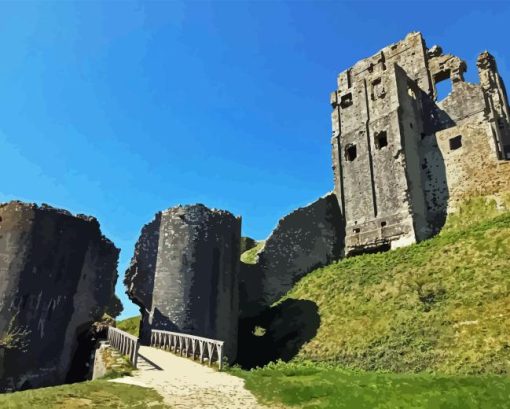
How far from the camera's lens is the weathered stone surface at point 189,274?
21.8 meters

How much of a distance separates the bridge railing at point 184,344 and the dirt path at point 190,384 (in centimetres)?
80

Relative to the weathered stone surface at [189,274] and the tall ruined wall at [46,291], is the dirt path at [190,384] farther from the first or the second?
the tall ruined wall at [46,291]

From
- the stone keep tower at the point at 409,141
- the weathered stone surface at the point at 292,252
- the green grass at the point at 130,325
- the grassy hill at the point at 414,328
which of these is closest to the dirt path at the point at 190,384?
the grassy hill at the point at 414,328

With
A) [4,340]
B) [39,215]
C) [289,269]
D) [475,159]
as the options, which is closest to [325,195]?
→ [289,269]

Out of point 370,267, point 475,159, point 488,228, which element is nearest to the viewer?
point 488,228

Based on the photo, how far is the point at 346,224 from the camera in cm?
3134

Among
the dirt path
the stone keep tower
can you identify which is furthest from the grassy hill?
the stone keep tower

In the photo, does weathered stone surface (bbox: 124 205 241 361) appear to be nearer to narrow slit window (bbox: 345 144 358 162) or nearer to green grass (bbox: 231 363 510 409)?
green grass (bbox: 231 363 510 409)

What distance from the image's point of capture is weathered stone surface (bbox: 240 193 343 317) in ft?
92.6

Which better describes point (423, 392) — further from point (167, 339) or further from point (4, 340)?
point (4, 340)

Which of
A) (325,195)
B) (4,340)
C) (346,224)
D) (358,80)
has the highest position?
(358,80)

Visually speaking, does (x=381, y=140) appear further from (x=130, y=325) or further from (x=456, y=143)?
(x=130, y=325)

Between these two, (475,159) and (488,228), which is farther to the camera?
(475,159)

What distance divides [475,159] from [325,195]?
32.4 feet
